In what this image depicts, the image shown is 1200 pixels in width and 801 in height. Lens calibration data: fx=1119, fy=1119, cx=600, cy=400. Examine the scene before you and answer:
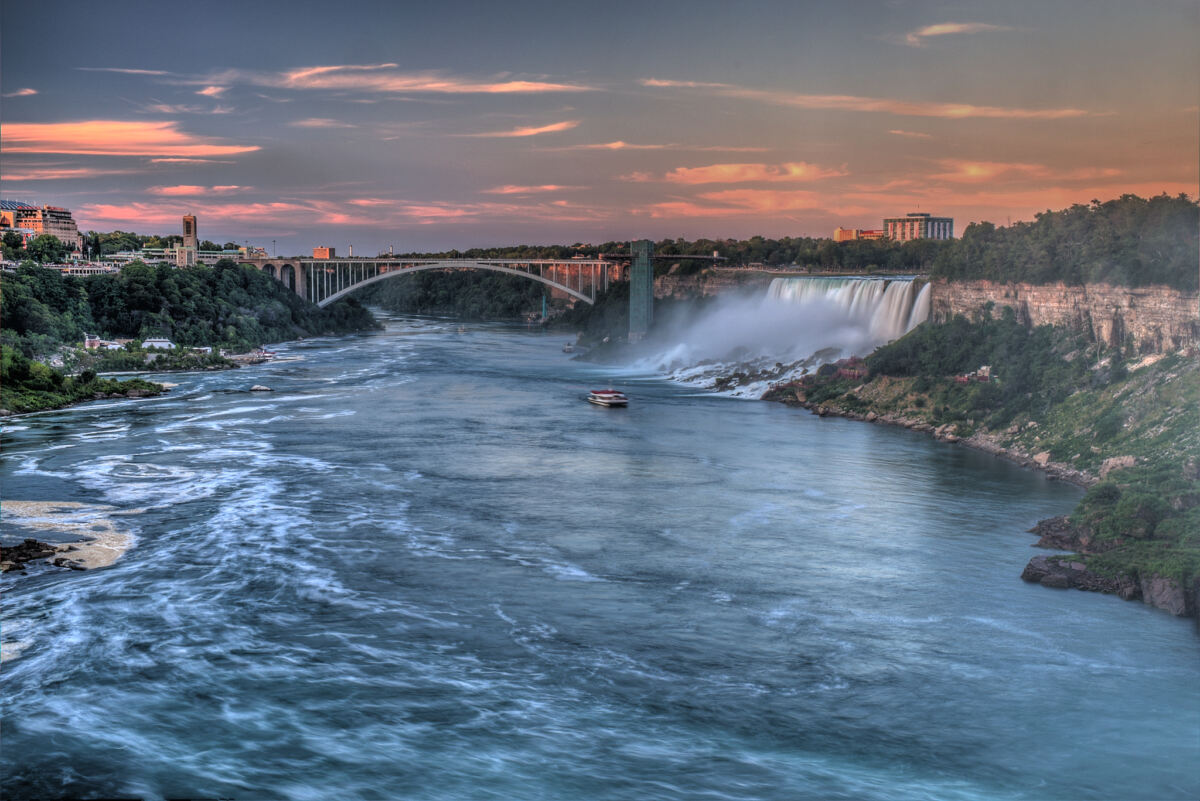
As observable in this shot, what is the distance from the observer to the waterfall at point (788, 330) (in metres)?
56.8

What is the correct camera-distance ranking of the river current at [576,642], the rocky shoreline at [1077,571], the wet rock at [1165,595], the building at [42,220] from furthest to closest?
the building at [42,220] < the rocky shoreline at [1077,571] < the wet rock at [1165,595] < the river current at [576,642]

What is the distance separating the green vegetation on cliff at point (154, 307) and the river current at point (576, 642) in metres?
29.9

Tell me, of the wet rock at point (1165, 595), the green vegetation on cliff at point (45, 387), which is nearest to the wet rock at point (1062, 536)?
the wet rock at point (1165, 595)

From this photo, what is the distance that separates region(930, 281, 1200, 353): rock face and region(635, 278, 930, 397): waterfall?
7647 millimetres

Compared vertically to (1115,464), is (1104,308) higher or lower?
higher

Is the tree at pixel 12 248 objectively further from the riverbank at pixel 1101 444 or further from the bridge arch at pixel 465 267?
the riverbank at pixel 1101 444

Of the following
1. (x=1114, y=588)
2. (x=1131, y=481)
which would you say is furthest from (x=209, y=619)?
(x=1131, y=481)

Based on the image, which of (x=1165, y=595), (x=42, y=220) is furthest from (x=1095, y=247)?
(x=42, y=220)

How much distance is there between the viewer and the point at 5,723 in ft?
53.1

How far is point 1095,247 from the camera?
40125mm

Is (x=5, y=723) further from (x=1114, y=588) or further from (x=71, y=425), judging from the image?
(x=71, y=425)

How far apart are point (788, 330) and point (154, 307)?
44.4 metres

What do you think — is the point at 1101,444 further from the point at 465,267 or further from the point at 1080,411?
the point at 465,267

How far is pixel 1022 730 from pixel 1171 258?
83.1 ft
